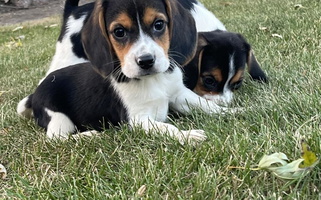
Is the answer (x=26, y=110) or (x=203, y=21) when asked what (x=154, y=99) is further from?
(x=203, y=21)

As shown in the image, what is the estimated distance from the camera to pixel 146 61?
9.78 ft

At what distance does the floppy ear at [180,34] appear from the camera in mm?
3371

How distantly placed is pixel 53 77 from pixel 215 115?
1550 mm

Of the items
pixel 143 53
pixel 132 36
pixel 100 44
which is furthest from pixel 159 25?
pixel 100 44

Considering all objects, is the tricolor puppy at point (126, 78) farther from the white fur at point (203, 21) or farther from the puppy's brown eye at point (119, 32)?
the white fur at point (203, 21)

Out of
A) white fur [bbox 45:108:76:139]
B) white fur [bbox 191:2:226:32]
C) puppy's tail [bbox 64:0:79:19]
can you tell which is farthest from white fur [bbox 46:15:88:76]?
white fur [bbox 191:2:226:32]

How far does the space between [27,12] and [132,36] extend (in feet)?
48.1

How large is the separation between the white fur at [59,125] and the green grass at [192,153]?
0.33ft

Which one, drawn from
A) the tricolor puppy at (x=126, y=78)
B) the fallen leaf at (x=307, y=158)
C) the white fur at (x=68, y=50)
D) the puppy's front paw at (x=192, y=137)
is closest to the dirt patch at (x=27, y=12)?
the white fur at (x=68, y=50)

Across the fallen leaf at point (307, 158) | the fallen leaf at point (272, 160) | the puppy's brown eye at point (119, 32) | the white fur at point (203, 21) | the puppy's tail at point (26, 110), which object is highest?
the puppy's brown eye at point (119, 32)

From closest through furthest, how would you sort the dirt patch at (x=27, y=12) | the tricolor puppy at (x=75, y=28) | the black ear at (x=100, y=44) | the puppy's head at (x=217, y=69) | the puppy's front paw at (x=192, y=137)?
1. the puppy's front paw at (x=192, y=137)
2. the black ear at (x=100, y=44)
3. the puppy's head at (x=217, y=69)
4. the tricolor puppy at (x=75, y=28)
5. the dirt patch at (x=27, y=12)

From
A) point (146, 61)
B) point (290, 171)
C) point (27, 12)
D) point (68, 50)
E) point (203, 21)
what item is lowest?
point (27, 12)

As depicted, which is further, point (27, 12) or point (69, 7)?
point (27, 12)

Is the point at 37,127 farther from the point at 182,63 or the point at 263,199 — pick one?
the point at 263,199
